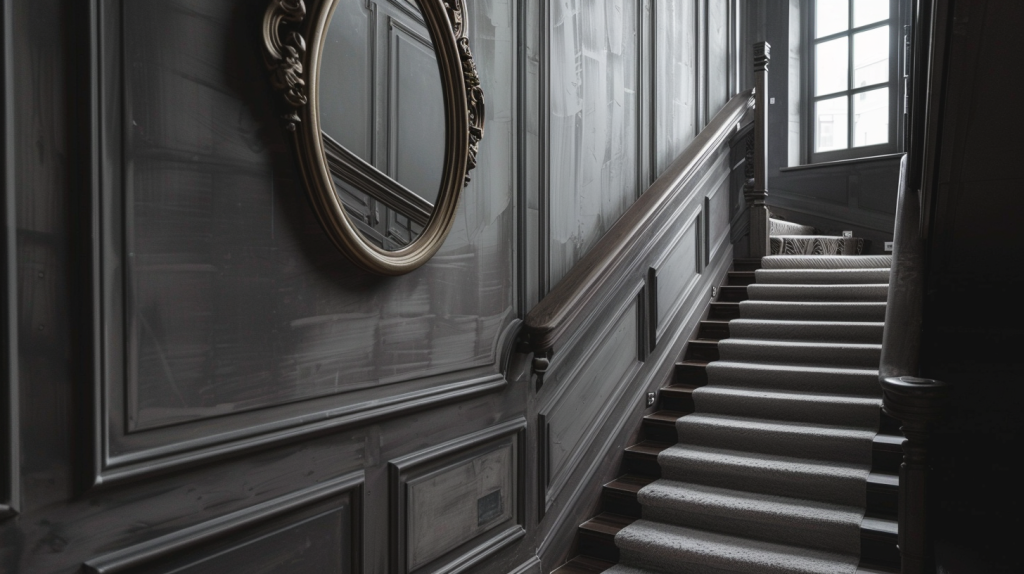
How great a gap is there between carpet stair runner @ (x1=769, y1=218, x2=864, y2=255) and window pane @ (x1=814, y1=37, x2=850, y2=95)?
1527mm

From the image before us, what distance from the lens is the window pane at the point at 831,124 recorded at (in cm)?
602

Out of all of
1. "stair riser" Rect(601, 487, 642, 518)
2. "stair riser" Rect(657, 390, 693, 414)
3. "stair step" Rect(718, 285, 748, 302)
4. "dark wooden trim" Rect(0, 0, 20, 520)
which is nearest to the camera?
"dark wooden trim" Rect(0, 0, 20, 520)

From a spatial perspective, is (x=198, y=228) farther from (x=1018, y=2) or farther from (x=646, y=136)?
(x=646, y=136)

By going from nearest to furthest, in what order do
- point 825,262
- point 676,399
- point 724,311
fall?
point 676,399 < point 724,311 < point 825,262

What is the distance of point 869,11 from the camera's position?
229 inches

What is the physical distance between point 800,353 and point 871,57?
384 centimetres

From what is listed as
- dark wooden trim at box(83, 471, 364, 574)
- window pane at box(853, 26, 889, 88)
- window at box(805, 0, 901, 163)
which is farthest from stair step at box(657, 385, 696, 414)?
window pane at box(853, 26, 889, 88)

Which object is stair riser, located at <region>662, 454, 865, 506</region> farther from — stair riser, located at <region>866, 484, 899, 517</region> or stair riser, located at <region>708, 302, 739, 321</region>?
stair riser, located at <region>708, 302, 739, 321</region>

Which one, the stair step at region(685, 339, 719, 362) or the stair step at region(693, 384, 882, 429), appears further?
the stair step at region(685, 339, 719, 362)

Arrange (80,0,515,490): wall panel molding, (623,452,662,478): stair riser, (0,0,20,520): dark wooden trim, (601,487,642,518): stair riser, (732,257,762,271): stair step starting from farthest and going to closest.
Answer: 1. (732,257,762,271): stair step
2. (623,452,662,478): stair riser
3. (601,487,642,518): stair riser
4. (80,0,515,490): wall panel molding
5. (0,0,20,520): dark wooden trim

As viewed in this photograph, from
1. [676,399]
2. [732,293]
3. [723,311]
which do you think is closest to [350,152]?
[676,399]

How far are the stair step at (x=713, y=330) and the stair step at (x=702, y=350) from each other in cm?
15

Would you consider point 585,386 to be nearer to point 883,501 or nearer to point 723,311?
point 883,501

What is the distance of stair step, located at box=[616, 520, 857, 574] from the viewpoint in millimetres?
2271
